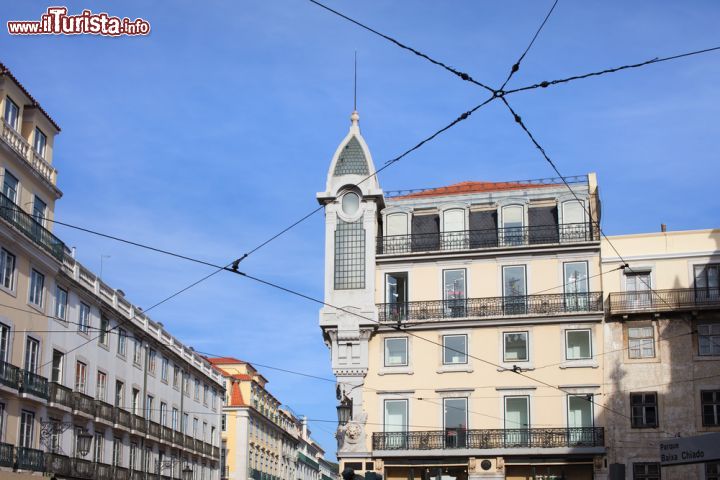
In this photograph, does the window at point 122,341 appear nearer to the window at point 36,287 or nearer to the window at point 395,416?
the window at point 36,287

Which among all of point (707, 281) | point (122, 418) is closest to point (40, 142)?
point (122, 418)

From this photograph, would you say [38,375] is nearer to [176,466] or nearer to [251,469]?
[176,466]

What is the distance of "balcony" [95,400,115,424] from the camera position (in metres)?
49.1

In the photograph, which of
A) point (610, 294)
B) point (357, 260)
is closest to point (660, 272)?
point (610, 294)

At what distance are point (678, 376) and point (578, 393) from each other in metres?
4.38

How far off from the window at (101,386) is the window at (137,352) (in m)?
4.81

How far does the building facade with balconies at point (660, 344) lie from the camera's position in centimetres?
4378

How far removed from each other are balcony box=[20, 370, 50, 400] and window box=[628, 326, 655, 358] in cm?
2546

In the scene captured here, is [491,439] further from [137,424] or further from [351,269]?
[137,424]

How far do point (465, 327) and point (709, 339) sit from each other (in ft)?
35.5

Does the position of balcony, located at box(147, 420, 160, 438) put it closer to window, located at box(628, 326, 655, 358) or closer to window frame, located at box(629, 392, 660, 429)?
window frame, located at box(629, 392, 660, 429)

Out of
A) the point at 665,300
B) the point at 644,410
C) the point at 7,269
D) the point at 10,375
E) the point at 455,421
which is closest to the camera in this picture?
the point at 10,375

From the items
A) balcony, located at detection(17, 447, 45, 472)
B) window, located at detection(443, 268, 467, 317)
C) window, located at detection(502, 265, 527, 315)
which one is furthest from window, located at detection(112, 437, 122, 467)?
window, located at detection(502, 265, 527, 315)

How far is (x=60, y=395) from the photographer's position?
146 ft
